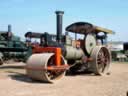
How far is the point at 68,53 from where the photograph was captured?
12445 millimetres

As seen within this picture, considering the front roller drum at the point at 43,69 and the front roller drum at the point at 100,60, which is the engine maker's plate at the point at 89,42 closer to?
the front roller drum at the point at 100,60

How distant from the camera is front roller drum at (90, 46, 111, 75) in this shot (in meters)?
13.0

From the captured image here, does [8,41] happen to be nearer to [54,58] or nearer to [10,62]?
[10,62]

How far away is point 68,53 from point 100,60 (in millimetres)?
1829

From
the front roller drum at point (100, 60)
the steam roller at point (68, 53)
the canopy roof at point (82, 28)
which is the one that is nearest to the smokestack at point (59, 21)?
the steam roller at point (68, 53)

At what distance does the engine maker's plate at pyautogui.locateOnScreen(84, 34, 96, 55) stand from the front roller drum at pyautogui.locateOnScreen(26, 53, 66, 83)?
2587 millimetres

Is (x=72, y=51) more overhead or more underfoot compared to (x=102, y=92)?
more overhead

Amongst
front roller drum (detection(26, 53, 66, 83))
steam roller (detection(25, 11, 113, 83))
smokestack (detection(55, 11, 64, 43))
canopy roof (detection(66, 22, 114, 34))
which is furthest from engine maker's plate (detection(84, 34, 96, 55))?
front roller drum (detection(26, 53, 66, 83))

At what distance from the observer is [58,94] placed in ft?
26.8

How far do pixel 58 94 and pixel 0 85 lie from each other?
84.8 inches

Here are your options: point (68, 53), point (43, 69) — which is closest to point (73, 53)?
point (68, 53)

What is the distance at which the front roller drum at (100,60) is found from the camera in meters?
13.0

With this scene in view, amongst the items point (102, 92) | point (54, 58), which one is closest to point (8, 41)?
point (54, 58)

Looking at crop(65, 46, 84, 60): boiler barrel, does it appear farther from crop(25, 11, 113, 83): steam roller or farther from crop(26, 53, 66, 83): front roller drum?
crop(26, 53, 66, 83): front roller drum
